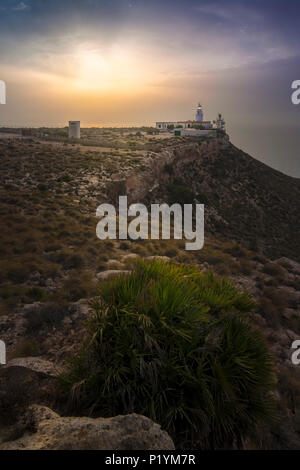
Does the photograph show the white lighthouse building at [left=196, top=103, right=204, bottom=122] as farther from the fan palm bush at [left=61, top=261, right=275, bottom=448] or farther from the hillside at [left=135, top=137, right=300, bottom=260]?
the fan palm bush at [left=61, top=261, right=275, bottom=448]

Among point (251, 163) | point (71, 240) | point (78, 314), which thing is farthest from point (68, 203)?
point (251, 163)

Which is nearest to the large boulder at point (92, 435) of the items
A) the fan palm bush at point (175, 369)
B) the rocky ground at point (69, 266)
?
the rocky ground at point (69, 266)

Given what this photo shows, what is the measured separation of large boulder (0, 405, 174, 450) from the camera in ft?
8.06

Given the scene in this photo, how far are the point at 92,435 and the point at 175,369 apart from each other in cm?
128

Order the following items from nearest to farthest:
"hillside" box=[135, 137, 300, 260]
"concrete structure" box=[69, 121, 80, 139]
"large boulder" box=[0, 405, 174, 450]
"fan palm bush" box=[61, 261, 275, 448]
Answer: "large boulder" box=[0, 405, 174, 450] < "fan palm bush" box=[61, 261, 275, 448] < "hillside" box=[135, 137, 300, 260] < "concrete structure" box=[69, 121, 80, 139]

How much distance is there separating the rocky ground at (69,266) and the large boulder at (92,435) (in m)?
0.02

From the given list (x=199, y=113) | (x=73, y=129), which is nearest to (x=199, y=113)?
(x=199, y=113)

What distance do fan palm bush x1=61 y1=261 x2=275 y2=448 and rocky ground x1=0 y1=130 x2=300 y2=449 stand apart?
2.32 feet

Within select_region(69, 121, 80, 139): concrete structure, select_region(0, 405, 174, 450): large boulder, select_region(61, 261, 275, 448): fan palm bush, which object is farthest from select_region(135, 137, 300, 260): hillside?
select_region(0, 405, 174, 450): large boulder

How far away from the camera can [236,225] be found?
100 ft

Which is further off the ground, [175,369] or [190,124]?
[190,124]

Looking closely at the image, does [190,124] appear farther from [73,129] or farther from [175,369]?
[175,369]

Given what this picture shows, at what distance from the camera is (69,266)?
920cm

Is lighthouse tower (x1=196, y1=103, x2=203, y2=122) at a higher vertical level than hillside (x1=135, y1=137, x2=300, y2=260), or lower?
higher
